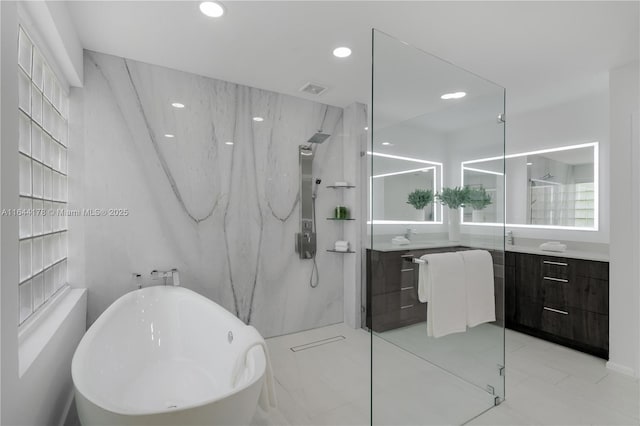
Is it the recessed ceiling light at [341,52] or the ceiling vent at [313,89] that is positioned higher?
the recessed ceiling light at [341,52]

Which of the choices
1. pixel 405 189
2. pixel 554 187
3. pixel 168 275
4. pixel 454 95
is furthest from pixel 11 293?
pixel 554 187

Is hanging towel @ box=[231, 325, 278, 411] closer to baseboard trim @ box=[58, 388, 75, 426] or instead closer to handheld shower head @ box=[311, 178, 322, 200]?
baseboard trim @ box=[58, 388, 75, 426]

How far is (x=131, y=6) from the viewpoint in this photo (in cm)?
192

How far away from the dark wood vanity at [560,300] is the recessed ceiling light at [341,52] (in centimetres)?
268

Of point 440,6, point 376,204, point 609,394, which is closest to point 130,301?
point 376,204

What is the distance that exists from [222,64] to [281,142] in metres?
0.94

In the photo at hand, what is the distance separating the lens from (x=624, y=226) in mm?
2525

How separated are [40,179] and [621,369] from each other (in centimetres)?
448

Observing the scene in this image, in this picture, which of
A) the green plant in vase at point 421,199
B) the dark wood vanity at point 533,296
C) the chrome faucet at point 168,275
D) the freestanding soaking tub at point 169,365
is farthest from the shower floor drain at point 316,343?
the green plant in vase at point 421,199

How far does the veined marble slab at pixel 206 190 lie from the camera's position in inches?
100.0

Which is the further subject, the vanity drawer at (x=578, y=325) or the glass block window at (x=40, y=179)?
the vanity drawer at (x=578, y=325)

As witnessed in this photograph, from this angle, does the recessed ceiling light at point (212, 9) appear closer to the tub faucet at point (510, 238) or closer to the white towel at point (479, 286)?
the white towel at point (479, 286)

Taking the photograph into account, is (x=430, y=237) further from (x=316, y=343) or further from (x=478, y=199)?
(x=316, y=343)

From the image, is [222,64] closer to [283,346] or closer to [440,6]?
[440,6]
